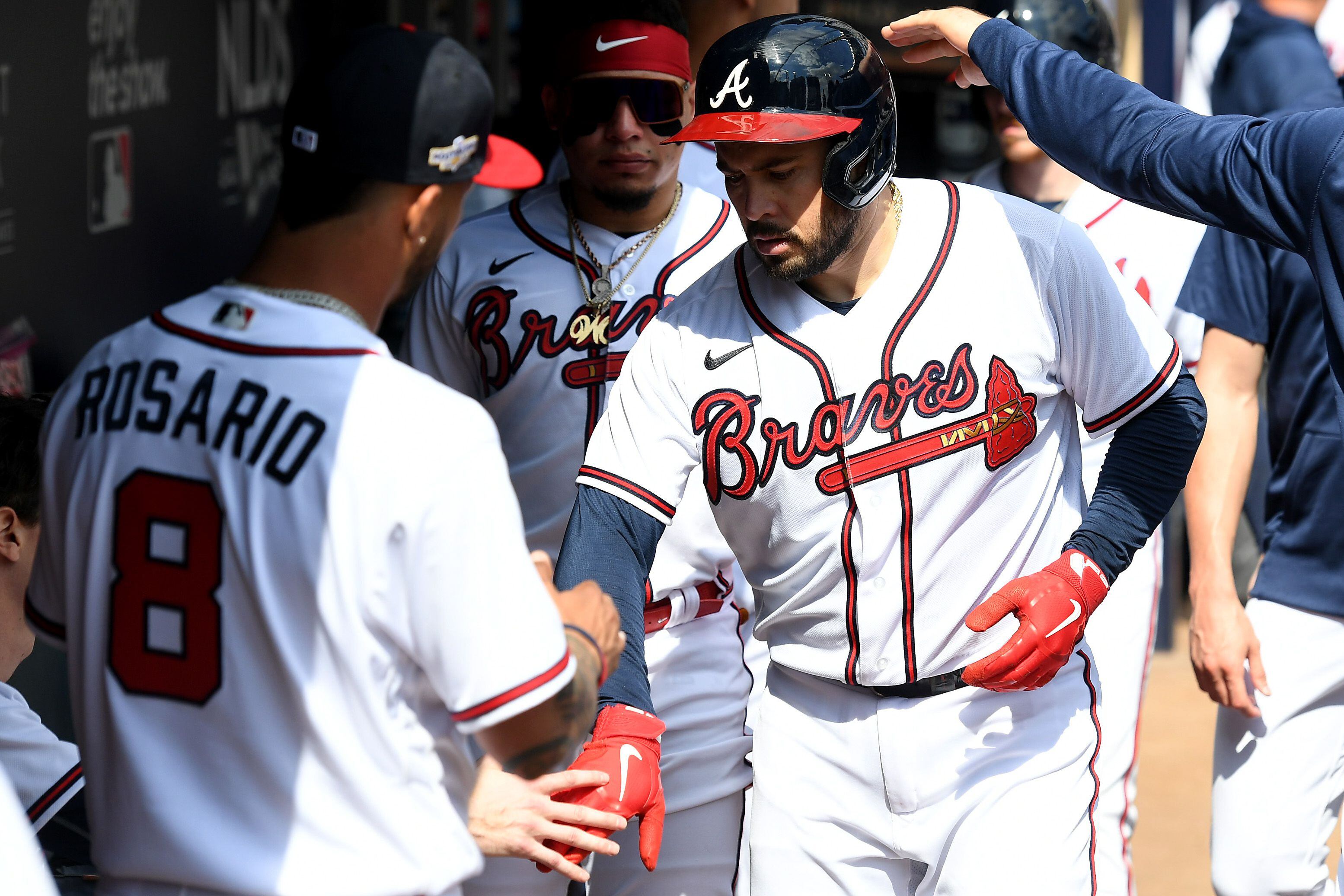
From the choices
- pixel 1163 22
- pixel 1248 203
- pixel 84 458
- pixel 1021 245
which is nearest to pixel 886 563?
pixel 1021 245

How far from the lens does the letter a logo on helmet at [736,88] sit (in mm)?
2521

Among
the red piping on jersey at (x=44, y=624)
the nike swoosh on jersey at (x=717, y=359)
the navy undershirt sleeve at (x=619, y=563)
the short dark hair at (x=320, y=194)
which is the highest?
the short dark hair at (x=320, y=194)

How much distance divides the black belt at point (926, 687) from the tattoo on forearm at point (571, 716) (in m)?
0.84

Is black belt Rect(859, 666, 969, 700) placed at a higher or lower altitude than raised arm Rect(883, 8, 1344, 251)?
lower

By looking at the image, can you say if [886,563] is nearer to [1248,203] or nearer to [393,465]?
[1248,203]

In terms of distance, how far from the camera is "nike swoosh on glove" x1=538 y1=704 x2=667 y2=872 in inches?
89.3

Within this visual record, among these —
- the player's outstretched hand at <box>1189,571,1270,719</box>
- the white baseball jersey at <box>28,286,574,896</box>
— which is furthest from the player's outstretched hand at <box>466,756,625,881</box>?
the player's outstretched hand at <box>1189,571,1270,719</box>

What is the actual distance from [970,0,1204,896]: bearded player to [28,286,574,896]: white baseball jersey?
168 centimetres

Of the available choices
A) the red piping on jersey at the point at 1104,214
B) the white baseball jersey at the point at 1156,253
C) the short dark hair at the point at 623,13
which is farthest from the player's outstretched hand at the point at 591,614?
the red piping on jersey at the point at 1104,214

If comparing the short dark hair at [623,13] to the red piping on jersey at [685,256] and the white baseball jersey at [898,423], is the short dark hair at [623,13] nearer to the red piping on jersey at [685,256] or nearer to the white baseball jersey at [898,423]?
the red piping on jersey at [685,256]

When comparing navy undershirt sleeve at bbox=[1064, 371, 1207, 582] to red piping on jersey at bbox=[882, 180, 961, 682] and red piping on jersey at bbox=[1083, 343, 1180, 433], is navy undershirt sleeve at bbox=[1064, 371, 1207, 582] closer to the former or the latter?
red piping on jersey at bbox=[1083, 343, 1180, 433]

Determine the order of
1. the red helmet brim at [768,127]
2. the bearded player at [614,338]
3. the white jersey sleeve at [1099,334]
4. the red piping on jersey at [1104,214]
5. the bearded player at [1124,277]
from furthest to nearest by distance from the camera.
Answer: the red piping on jersey at [1104,214], the bearded player at [1124,277], the bearded player at [614,338], the white jersey sleeve at [1099,334], the red helmet brim at [768,127]

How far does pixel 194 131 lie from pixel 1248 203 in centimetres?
314

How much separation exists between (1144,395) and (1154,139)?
1.53ft
